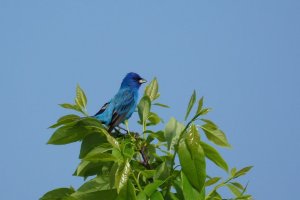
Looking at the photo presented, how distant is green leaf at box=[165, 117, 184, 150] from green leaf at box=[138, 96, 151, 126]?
2.03 ft

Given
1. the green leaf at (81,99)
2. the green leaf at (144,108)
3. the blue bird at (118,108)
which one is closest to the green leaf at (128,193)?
the green leaf at (144,108)

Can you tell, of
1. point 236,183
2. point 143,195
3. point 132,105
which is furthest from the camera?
point 132,105

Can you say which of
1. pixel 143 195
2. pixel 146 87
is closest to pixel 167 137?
pixel 143 195

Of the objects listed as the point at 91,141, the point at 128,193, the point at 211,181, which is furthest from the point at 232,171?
the point at 91,141

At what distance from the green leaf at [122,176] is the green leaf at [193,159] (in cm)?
35

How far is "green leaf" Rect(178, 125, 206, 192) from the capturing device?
10.5 ft

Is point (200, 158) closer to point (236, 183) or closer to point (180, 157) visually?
point (180, 157)

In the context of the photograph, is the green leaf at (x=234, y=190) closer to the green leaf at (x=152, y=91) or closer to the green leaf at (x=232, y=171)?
the green leaf at (x=232, y=171)

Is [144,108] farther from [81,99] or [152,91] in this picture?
[81,99]

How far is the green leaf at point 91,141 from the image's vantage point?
12.9 feet

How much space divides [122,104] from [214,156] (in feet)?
13.4

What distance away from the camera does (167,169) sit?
135 inches

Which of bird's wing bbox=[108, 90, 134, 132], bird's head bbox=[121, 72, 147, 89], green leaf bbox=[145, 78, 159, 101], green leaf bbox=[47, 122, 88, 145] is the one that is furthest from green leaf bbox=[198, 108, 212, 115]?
bird's head bbox=[121, 72, 147, 89]

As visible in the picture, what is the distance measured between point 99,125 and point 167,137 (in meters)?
0.59
